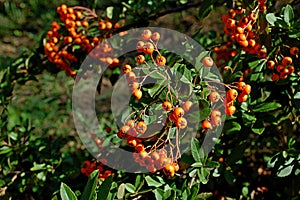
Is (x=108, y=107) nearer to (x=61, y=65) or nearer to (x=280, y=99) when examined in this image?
(x=61, y=65)

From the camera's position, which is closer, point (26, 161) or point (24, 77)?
point (26, 161)

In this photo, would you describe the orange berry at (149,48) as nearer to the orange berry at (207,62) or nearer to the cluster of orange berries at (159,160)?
the orange berry at (207,62)

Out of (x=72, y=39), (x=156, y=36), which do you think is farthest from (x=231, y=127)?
(x=72, y=39)

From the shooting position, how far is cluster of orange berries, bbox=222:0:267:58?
149cm

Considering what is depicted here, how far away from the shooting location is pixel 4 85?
87.0 inches

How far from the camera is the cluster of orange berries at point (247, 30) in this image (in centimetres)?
149

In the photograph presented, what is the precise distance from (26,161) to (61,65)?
0.46m

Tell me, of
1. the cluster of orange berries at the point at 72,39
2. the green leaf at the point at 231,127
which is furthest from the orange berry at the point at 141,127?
the cluster of orange berries at the point at 72,39

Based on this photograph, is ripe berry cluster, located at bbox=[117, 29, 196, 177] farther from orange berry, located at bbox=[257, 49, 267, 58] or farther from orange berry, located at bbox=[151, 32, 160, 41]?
orange berry, located at bbox=[257, 49, 267, 58]

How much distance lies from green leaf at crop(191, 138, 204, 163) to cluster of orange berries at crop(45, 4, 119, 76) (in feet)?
1.96

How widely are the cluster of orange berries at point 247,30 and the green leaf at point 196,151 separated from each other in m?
0.35

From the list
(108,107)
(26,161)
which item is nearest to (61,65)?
(26,161)

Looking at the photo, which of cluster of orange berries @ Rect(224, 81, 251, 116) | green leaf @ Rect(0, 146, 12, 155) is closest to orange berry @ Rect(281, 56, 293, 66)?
cluster of orange berries @ Rect(224, 81, 251, 116)

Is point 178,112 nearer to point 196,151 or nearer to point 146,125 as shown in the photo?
point 146,125
